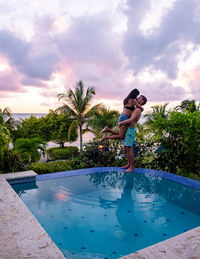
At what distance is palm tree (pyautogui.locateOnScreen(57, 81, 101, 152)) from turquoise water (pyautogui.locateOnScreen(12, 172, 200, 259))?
14.1 m

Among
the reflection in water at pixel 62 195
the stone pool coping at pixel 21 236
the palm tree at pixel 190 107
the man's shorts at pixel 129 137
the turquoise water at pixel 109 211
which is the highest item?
the palm tree at pixel 190 107

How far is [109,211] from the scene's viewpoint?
3.53 metres

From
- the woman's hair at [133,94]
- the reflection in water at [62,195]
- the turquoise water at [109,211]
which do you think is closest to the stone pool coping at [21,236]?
the turquoise water at [109,211]

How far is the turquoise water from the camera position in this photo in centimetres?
265

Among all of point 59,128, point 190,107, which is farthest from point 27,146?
point 59,128

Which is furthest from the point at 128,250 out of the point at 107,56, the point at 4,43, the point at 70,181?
the point at 107,56

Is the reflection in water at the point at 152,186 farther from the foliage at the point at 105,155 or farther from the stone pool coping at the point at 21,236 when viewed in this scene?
the stone pool coping at the point at 21,236

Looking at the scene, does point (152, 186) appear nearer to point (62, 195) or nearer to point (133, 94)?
point (62, 195)

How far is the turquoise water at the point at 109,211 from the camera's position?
2654 millimetres

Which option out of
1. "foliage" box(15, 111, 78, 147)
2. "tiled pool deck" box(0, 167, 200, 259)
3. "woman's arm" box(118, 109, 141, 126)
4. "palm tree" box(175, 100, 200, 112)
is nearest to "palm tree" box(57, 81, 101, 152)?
"foliage" box(15, 111, 78, 147)

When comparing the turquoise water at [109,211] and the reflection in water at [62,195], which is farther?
the reflection in water at [62,195]

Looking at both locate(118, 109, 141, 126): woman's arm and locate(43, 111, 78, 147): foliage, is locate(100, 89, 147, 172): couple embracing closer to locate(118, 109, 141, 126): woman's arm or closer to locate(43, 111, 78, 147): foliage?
locate(118, 109, 141, 126): woman's arm

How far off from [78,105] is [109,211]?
52.6 feet

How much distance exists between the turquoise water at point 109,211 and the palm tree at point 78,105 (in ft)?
46.2
